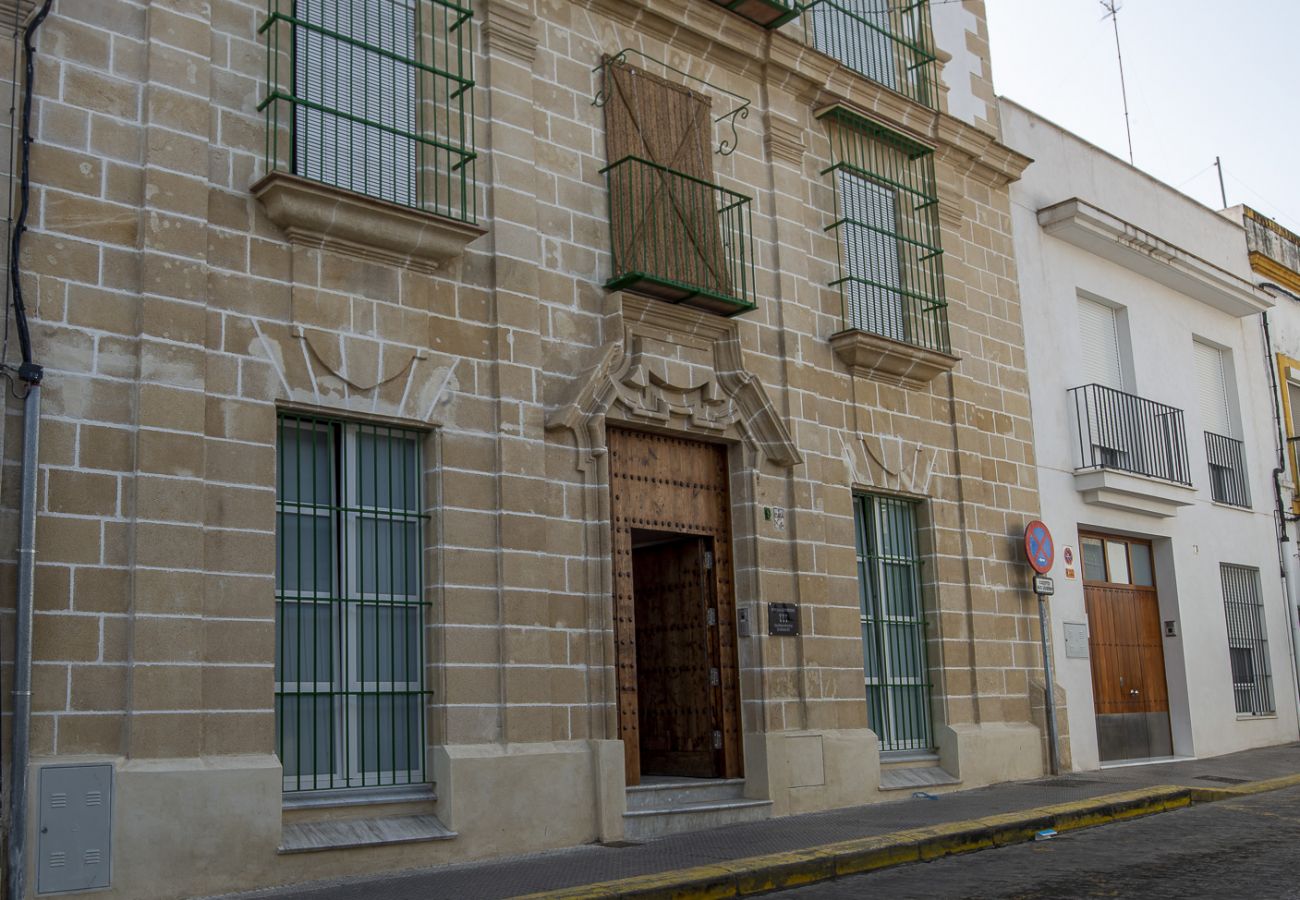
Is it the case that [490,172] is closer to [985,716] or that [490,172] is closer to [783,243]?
[783,243]

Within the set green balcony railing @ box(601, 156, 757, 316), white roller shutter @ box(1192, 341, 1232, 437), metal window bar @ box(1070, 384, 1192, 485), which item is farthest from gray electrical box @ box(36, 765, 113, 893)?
white roller shutter @ box(1192, 341, 1232, 437)

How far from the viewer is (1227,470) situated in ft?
57.8

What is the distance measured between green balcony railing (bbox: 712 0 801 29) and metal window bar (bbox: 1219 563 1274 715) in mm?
9478

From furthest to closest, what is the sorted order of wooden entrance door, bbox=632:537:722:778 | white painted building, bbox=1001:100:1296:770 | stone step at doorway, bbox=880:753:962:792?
white painted building, bbox=1001:100:1296:770 → stone step at doorway, bbox=880:753:962:792 → wooden entrance door, bbox=632:537:722:778

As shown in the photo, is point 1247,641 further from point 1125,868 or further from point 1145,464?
point 1125,868

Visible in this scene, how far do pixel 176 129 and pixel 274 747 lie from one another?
367cm

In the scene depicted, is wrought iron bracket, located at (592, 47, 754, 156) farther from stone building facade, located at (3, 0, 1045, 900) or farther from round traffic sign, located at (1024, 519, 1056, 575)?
round traffic sign, located at (1024, 519, 1056, 575)

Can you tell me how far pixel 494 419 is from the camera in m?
9.28

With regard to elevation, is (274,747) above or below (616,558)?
below

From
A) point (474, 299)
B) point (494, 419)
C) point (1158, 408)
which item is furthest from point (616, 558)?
point (1158, 408)

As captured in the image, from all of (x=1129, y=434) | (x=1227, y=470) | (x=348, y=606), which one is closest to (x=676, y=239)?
(x=348, y=606)

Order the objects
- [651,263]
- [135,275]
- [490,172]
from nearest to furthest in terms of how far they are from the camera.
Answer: [135,275]
[490,172]
[651,263]

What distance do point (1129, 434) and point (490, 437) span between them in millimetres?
9025

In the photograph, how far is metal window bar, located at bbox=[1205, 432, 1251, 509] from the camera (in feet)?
56.8
